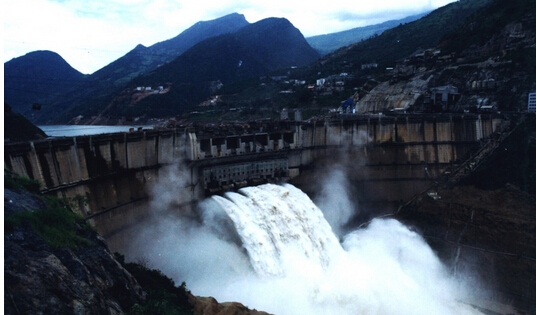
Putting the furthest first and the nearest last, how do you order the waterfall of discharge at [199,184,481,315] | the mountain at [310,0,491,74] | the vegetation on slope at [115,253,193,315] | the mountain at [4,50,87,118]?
the mountain at [310,0,491,74]
the mountain at [4,50,87,118]
the waterfall of discharge at [199,184,481,315]
the vegetation on slope at [115,253,193,315]

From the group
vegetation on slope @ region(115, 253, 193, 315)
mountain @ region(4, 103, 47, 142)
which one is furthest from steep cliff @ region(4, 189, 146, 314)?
mountain @ region(4, 103, 47, 142)

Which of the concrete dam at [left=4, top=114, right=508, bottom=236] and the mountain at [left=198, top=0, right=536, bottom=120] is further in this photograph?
the mountain at [left=198, top=0, right=536, bottom=120]

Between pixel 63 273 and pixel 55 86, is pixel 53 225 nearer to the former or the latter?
pixel 63 273

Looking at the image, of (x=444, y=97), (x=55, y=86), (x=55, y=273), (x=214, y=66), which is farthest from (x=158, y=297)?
(x=55, y=86)

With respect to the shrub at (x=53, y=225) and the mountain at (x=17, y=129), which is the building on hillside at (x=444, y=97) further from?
the mountain at (x=17, y=129)

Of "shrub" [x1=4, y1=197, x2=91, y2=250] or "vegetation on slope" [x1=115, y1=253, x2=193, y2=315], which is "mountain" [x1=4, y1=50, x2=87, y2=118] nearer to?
"vegetation on slope" [x1=115, y1=253, x2=193, y2=315]

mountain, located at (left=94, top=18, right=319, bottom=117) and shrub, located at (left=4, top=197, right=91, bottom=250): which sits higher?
mountain, located at (left=94, top=18, right=319, bottom=117)
